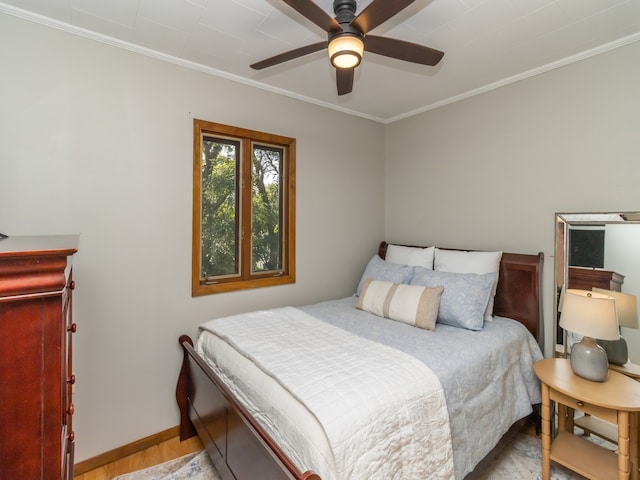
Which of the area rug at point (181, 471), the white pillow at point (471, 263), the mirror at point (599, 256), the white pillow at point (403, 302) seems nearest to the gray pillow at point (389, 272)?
the white pillow at point (403, 302)

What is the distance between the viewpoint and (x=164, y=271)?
2.32 m

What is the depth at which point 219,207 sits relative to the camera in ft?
8.70

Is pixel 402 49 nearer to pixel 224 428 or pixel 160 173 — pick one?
pixel 160 173

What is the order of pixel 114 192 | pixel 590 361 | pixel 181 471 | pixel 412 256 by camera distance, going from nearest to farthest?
pixel 590 361
pixel 181 471
pixel 114 192
pixel 412 256

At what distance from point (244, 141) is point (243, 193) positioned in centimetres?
44

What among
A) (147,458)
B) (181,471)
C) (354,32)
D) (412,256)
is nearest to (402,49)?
(354,32)

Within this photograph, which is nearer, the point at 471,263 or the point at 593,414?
the point at 593,414

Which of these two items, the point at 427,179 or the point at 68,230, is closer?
the point at 68,230

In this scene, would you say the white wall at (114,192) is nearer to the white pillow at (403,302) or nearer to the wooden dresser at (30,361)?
the white pillow at (403,302)

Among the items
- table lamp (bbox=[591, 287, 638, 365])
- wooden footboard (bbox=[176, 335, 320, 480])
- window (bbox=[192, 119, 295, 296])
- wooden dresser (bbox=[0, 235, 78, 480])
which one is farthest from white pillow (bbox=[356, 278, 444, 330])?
wooden dresser (bbox=[0, 235, 78, 480])

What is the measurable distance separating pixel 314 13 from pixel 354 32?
0.70ft

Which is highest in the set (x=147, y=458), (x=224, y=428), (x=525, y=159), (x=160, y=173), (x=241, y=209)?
(x=525, y=159)

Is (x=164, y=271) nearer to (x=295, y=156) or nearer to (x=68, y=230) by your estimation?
(x=68, y=230)

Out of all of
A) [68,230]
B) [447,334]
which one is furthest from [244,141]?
[447,334]
